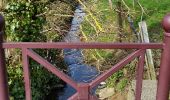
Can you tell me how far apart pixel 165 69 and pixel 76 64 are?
4345 mm

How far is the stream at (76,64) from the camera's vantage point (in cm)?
656

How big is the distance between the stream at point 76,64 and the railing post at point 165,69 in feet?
12.6

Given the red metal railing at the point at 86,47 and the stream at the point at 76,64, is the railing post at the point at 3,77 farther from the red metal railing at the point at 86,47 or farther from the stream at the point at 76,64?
the stream at the point at 76,64

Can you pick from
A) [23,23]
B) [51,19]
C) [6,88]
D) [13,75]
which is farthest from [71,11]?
[6,88]

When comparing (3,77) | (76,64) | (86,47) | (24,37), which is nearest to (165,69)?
(86,47)

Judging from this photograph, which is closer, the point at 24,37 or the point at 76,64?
the point at 24,37

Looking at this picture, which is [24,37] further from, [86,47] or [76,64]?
[86,47]

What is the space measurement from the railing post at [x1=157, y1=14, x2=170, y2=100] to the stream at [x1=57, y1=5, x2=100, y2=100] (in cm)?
385

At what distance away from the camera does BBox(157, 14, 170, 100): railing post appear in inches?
93.5

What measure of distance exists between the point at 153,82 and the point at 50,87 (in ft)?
7.12

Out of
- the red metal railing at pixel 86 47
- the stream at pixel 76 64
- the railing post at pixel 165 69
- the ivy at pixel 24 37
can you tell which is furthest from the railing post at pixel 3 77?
the stream at pixel 76 64

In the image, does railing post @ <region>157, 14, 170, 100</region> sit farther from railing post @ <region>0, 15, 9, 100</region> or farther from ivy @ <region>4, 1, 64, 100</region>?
ivy @ <region>4, 1, 64, 100</region>

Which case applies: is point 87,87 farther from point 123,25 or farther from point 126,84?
point 123,25

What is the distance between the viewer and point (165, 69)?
2547 mm
